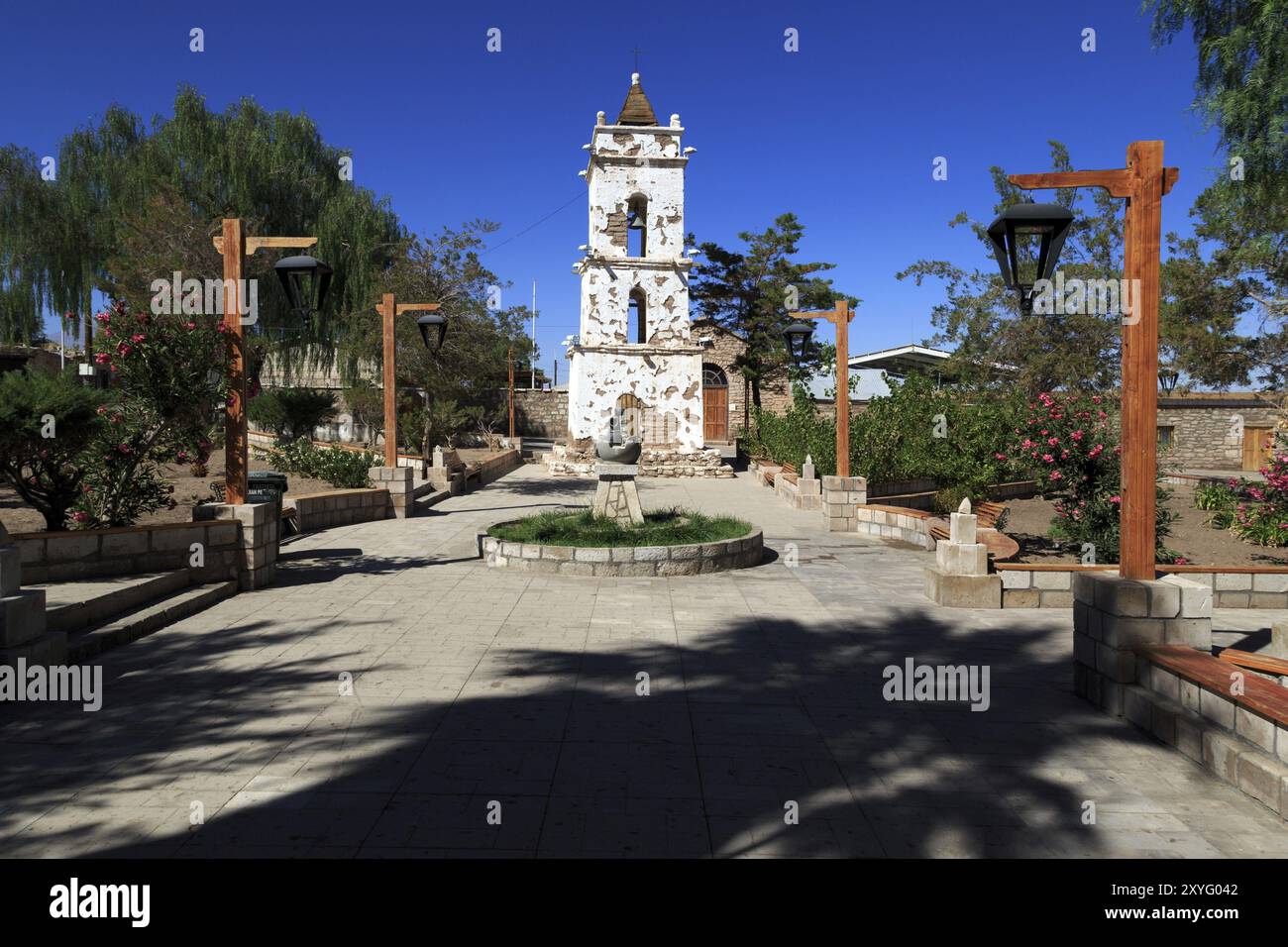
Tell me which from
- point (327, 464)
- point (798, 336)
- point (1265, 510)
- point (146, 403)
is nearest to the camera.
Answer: point (146, 403)

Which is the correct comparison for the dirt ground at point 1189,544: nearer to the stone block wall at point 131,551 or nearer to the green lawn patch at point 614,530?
the green lawn patch at point 614,530

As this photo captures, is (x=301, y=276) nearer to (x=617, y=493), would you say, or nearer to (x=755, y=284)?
(x=617, y=493)

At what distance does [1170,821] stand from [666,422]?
22.7 meters

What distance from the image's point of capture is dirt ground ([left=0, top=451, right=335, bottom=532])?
1024 centimetres

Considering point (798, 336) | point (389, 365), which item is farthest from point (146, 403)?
point (798, 336)

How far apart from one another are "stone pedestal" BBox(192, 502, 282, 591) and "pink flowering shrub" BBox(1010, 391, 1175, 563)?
9120 millimetres

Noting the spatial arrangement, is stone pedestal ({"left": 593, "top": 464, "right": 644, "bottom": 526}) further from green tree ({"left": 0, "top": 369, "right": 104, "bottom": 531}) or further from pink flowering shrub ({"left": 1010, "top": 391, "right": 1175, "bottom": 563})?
green tree ({"left": 0, "top": 369, "right": 104, "bottom": 531})

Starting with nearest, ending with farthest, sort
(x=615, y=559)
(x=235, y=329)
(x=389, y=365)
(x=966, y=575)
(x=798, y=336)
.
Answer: (x=966, y=575) < (x=235, y=329) < (x=615, y=559) < (x=798, y=336) < (x=389, y=365)

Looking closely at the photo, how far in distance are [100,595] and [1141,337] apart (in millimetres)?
8048

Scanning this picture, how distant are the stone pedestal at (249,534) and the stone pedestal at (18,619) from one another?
2974 millimetres

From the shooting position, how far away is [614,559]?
962cm
